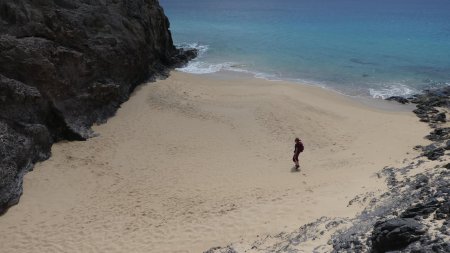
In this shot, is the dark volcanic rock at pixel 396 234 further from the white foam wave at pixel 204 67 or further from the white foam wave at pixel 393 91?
the white foam wave at pixel 204 67

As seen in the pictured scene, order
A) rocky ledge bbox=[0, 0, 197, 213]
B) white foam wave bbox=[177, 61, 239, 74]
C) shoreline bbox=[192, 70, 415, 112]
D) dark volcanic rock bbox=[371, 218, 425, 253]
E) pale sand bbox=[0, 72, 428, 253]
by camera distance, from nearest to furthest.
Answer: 1. dark volcanic rock bbox=[371, 218, 425, 253]
2. pale sand bbox=[0, 72, 428, 253]
3. rocky ledge bbox=[0, 0, 197, 213]
4. shoreline bbox=[192, 70, 415, 112]
5. white foam wave bbox=[177, 61, 239, 74]

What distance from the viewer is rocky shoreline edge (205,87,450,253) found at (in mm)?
7836

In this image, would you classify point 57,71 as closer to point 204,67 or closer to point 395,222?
point 395,222

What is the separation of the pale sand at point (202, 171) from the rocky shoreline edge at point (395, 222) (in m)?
0.67

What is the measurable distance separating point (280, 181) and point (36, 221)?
8552 millimetres

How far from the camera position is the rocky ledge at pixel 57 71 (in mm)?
16297

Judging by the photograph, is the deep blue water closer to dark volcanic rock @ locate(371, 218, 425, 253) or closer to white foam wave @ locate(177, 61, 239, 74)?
white foam wave @ locate(177, 61, 239, 74)

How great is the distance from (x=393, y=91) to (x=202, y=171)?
18277 mm

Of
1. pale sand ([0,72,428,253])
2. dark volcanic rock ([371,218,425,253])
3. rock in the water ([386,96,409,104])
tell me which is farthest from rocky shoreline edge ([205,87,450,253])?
rock in the water ([386,96,409,104])

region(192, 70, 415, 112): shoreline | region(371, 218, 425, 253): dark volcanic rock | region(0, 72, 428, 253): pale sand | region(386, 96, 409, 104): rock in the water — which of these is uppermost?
region(371, 218, 425, 253): dark volcanic rock

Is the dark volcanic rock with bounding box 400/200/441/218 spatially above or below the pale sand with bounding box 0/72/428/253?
above

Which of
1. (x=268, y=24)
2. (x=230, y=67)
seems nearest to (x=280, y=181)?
(x=230, y=67)

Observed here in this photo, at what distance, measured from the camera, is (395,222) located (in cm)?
838

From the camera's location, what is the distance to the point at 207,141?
65.4ft
